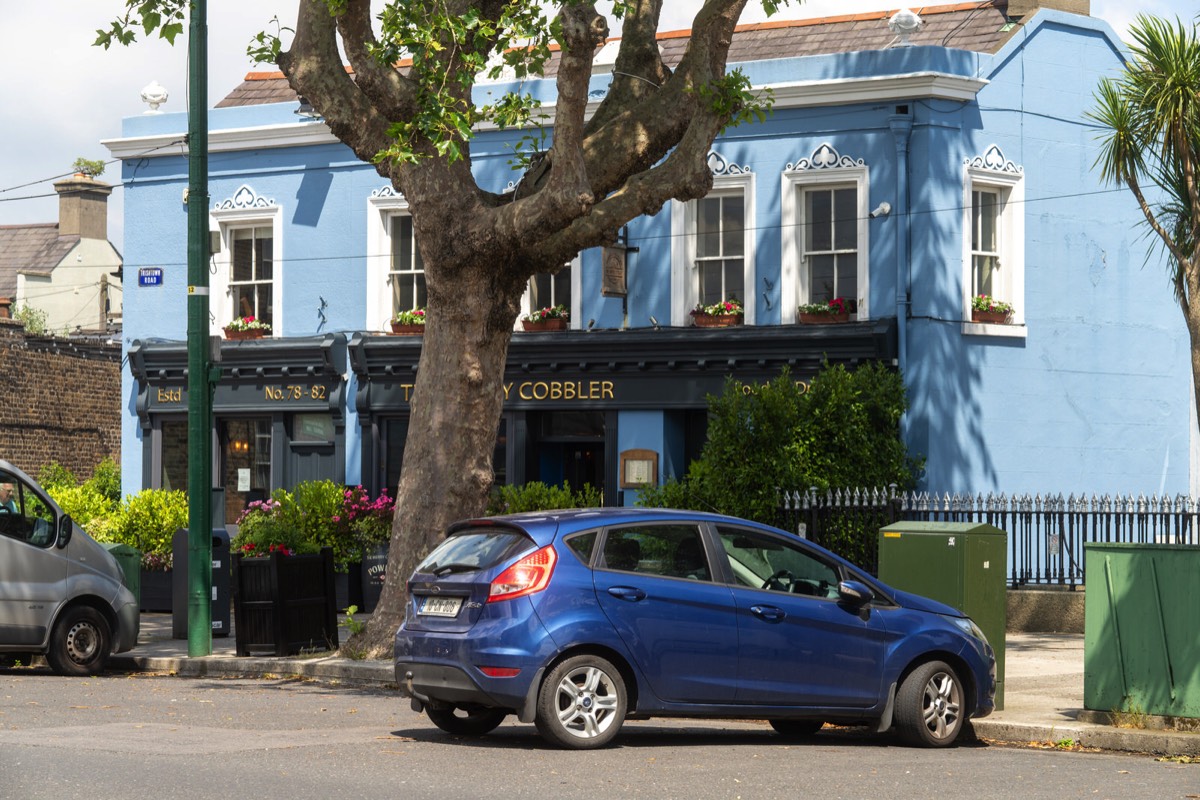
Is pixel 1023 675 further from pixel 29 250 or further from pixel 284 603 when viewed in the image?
pixel 29 250

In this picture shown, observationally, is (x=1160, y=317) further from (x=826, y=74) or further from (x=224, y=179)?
(x=224, y=179)

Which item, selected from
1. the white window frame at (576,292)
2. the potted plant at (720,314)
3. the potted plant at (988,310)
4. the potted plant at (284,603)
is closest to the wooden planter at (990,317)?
the potted plant at (988,310)

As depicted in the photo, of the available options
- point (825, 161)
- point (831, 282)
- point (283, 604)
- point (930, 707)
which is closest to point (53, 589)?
point (283, 604)

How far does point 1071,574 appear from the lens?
62.1 ft

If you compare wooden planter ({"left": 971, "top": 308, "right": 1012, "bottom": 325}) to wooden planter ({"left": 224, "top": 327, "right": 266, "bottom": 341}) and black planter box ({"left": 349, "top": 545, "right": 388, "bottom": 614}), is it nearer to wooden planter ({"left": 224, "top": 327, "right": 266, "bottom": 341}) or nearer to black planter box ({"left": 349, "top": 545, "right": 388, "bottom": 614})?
black planter box ({"left": 349, "top": 545, "right": 388, "bottom": 614})

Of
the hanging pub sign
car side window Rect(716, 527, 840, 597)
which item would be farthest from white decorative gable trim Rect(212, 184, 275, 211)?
car side window Rect(716, 527, 840, 597)

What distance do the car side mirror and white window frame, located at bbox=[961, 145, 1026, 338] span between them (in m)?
11.5

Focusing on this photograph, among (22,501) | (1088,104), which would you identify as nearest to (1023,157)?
(1088,104)

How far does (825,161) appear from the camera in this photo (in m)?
22.6

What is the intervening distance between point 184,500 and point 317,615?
8.85 m

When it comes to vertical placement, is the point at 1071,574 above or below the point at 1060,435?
below

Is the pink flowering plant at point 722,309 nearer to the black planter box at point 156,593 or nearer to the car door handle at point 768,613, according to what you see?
the black planter box at point 156,593

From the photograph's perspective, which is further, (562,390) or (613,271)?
(562,390)

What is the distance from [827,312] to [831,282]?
56cm
